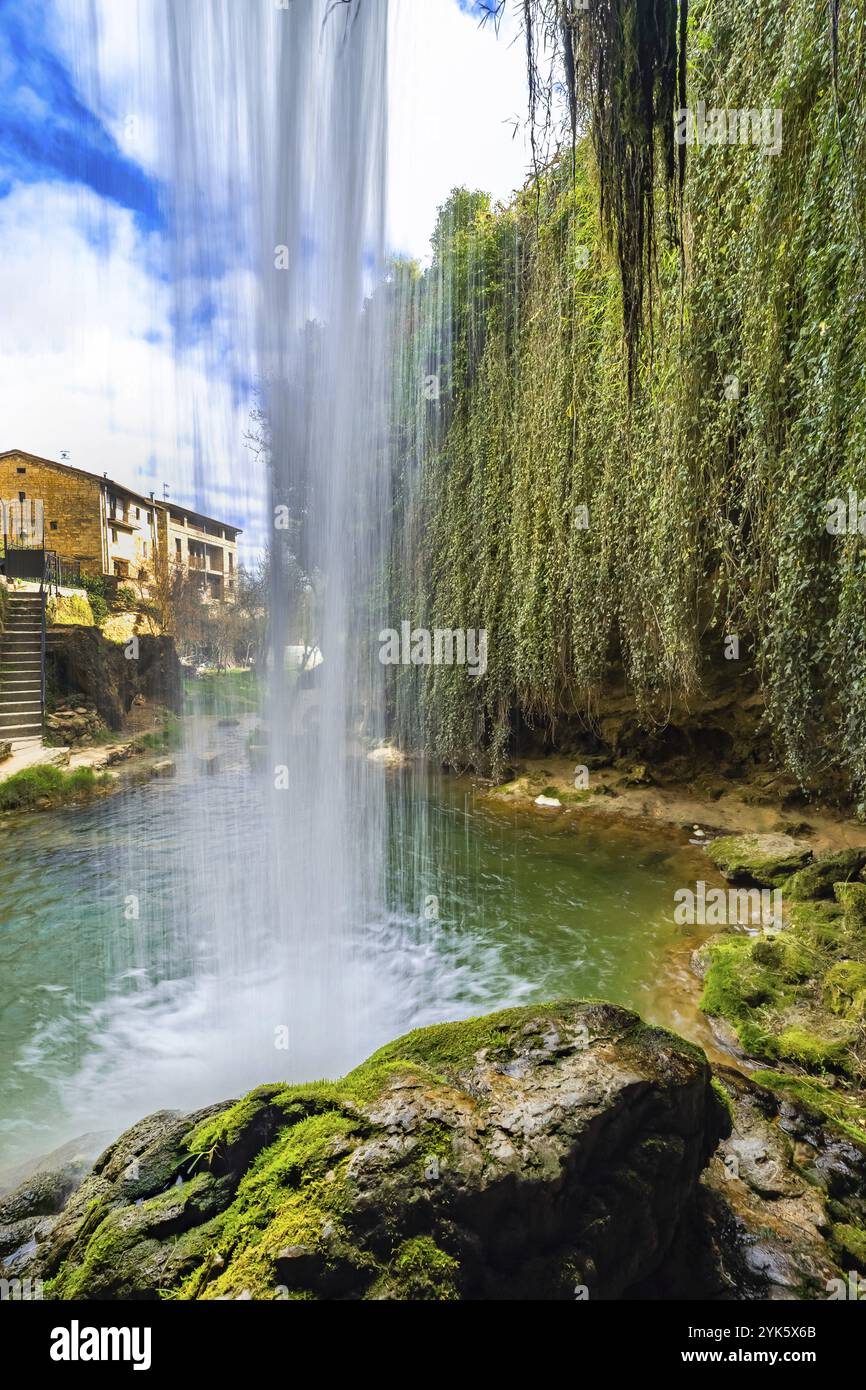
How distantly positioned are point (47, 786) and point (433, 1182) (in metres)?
12.1

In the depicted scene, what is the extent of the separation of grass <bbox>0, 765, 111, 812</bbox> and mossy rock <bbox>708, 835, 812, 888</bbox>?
11.4 m

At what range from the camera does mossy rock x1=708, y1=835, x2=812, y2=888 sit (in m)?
7.02

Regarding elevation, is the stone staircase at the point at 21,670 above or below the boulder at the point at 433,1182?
above

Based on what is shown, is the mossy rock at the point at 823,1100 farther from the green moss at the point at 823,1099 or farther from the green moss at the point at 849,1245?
the green moss at the point at 849,1245

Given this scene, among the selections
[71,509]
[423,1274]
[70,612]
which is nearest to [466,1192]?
[423,1274]

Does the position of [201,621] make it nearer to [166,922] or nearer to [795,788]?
[166,922]

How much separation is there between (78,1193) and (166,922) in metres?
4.62

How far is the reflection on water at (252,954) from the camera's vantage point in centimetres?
445

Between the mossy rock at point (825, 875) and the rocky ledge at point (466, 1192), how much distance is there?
411cm

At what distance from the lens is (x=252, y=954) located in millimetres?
5859

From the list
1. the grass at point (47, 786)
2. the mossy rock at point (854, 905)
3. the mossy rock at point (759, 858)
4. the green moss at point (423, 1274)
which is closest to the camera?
the green moss at point (423, 1274)

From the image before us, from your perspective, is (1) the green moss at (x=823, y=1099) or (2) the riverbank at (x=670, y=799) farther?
(2) the riverbank at (x=670, y=799)

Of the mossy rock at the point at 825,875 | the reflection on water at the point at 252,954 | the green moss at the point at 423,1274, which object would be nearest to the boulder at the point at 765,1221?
the green moss at the point at 423,1274

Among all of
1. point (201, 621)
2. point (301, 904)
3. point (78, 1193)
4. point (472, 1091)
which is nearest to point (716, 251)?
point (472, 1091)
